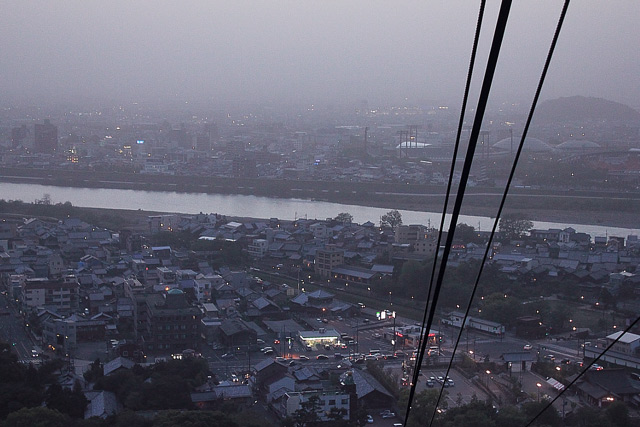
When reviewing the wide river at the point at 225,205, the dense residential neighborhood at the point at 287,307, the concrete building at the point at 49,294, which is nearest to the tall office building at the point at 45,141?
the wide river at the point at 225,205

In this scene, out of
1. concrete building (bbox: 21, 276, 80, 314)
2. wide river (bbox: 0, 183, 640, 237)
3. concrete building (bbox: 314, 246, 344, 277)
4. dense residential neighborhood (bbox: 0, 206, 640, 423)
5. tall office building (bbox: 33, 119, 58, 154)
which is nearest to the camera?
dense residential neighborhood (bbox: 0, 206, 640, 423)

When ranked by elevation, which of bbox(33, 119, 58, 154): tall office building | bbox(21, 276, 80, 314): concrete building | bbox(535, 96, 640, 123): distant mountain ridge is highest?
bbox(535, 96, 640, 123): distant mountain ridge

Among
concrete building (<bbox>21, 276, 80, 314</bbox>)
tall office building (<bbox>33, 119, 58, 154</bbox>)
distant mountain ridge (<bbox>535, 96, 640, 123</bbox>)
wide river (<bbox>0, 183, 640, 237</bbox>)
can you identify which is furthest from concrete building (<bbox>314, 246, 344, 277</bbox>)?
distant mountain ridge (<bbox>535, 96, 640, 123</bbox>)

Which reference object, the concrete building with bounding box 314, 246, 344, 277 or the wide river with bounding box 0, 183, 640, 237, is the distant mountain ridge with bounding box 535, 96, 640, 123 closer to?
the wide river with bounding box 0, 183, 640, 237

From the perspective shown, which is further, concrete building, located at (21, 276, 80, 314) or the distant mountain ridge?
the distant mountain ridge

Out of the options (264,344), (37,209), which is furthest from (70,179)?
(264,344)

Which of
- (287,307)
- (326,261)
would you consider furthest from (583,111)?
(287,307)

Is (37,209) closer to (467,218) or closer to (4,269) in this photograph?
(4,269)

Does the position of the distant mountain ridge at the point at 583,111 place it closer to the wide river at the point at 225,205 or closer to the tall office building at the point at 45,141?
the wide river at the point at 225,205
